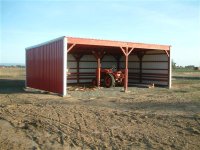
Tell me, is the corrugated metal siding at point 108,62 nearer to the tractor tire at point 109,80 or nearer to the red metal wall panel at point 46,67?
the tractor tire at point 109,80

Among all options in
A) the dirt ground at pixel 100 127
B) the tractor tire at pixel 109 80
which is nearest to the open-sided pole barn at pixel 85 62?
the tractor tire at pixel 109 80

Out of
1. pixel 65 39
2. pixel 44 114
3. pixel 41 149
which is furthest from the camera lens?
pixel 65 39

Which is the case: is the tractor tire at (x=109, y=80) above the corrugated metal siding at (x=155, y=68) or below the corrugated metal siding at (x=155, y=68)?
below

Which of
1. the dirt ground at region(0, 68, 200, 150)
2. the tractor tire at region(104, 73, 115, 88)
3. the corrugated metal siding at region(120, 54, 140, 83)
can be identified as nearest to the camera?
the dirt ground at region(0, 68, 200, 150)

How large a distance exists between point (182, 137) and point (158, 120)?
1.93 m

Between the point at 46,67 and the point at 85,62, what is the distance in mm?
6481

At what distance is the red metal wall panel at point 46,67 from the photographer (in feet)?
53.5

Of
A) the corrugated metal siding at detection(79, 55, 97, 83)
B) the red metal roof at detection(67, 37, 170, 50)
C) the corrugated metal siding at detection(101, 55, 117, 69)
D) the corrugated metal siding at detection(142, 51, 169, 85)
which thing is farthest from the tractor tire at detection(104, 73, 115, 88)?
the corrugated metal siding at detection(101, 55, 117, 69)

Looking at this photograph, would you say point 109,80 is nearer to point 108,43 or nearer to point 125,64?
point 125,64

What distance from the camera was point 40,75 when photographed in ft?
64.6

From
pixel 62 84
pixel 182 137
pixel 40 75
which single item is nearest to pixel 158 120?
pixel 182 137

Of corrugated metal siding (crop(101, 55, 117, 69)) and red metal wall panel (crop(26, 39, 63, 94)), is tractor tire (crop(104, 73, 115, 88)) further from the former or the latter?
corrugated metal siding (crop(101, 55, 117, 69))

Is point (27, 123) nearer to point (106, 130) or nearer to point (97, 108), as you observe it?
point (106, 130)

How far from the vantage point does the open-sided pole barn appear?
1647cm
